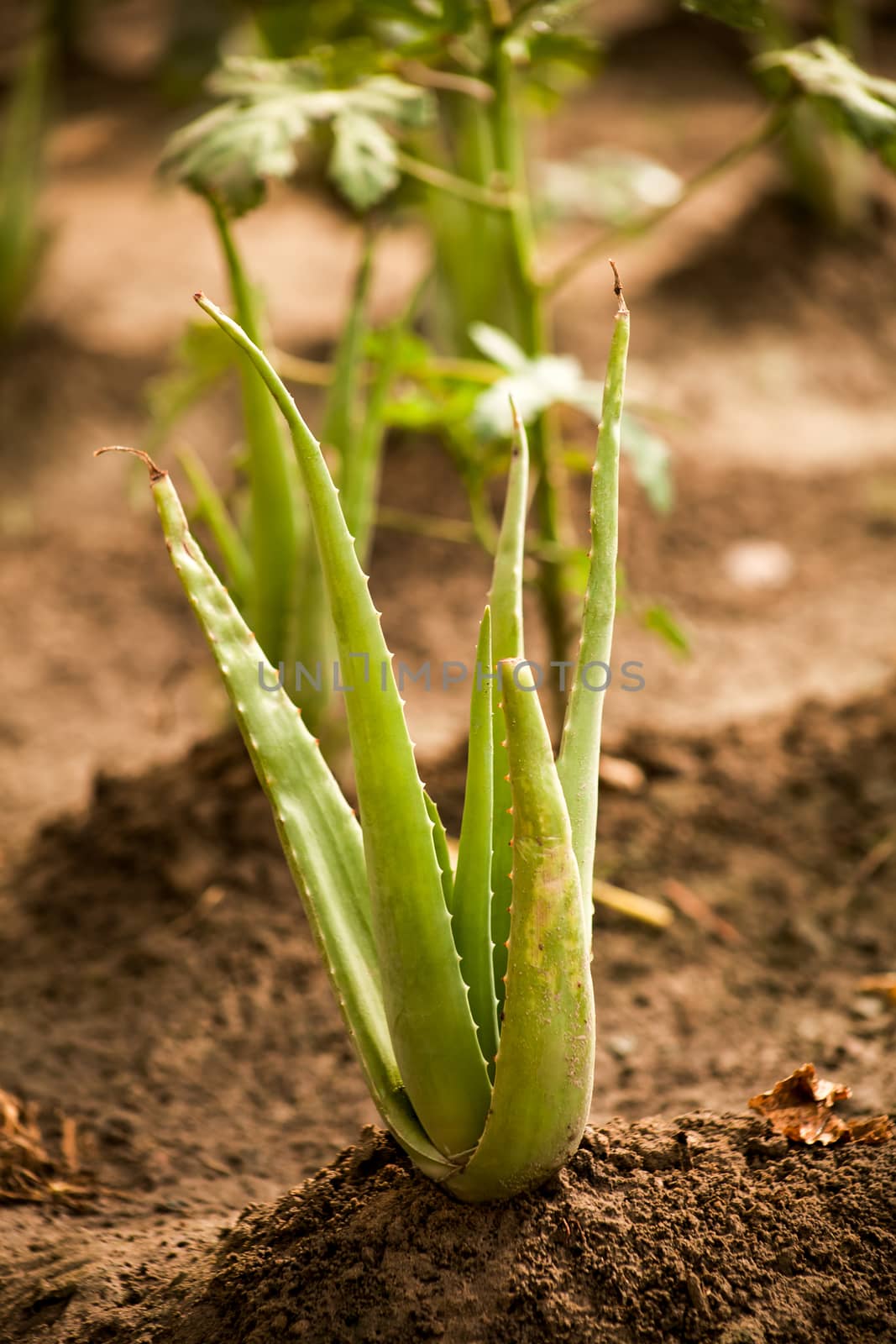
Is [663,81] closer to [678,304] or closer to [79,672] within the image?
[678,304]

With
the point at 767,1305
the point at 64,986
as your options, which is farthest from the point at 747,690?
the point at 767,1305

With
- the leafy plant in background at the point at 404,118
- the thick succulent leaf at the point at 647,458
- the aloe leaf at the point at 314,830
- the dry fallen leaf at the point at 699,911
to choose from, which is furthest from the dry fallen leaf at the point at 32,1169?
the thick succulent leaf at the point at 647,458

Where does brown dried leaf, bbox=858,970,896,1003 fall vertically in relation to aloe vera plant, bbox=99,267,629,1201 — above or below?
below

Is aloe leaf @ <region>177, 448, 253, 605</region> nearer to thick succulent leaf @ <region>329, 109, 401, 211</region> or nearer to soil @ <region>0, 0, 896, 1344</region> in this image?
soil @ <region>0, 0, 896, 1344</region>

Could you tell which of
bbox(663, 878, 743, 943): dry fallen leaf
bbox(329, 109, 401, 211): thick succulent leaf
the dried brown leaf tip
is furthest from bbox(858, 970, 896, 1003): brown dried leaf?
bbox(329, 109, 401, 211): thick succulent leaf

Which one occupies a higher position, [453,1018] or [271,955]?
[453,1018]

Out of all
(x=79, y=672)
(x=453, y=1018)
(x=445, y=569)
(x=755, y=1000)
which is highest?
(x=453, y=1018)
